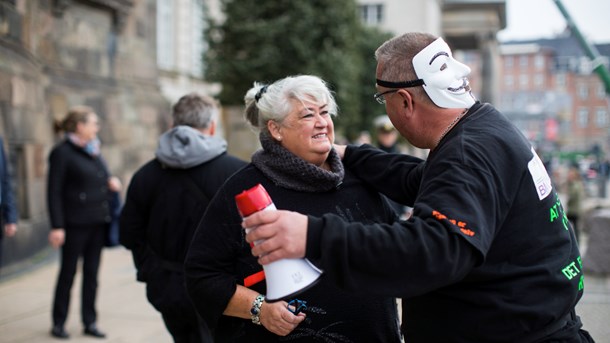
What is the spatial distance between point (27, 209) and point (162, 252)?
553 centimetres

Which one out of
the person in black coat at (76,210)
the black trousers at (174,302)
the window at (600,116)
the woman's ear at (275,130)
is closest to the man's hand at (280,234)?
the woman's ear at (275,130)

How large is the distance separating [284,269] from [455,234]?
1.48ft

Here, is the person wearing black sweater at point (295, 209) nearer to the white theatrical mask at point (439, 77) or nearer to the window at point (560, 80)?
the white theatrical mask at point (439, 77)

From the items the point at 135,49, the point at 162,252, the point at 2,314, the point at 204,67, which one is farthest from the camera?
the point at 204,67

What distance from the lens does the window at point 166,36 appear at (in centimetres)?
2467

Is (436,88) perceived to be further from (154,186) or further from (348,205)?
(154,186)

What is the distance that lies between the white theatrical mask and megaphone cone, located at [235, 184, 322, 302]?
2.17ft

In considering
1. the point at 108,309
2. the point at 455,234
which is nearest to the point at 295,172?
the point at 455,234

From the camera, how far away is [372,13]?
4372 centimetres

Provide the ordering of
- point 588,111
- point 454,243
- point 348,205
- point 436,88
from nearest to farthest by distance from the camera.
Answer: point 454,243 → point 436,88 → point 348,205 → point 588,111

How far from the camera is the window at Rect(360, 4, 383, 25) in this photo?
4334cm

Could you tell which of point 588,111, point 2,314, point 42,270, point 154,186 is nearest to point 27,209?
point 42,270

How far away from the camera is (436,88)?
204cm

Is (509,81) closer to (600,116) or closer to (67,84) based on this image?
(600,116)
